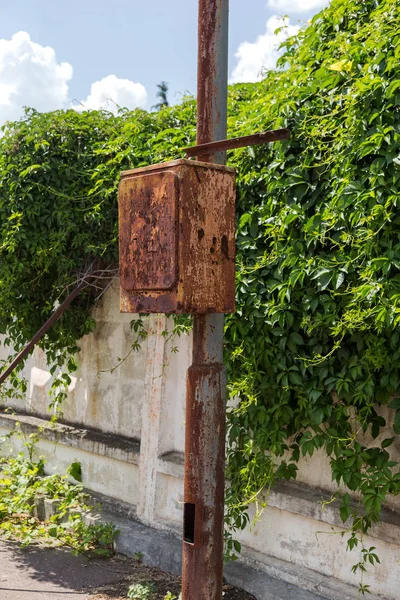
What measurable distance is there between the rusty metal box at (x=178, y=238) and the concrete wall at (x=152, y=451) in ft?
6.43

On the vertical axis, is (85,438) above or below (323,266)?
below

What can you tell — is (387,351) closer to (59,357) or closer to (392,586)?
(392,586)

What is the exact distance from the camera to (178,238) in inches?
116

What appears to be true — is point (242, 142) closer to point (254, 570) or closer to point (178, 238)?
point (178, 238)

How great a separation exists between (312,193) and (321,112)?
48 cm

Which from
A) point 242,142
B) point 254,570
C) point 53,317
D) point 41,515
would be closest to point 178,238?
point 242,142

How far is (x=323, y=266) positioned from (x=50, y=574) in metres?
3.27

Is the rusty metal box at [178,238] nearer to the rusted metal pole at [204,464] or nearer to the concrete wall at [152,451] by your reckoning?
the rusted metal pole at [204,464]

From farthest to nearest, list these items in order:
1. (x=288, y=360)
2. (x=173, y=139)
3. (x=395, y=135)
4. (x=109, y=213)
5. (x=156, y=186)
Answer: (x=109, y=213) → (x=173, y=139) → (x=288, y=360) → (x=395, y=135) → (x=156, y=186)

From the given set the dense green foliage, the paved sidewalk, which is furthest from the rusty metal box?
the dense green foliage

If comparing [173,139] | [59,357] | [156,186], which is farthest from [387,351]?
[59,357]

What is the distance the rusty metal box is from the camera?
2953 millimetres

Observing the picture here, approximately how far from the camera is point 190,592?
125 inches

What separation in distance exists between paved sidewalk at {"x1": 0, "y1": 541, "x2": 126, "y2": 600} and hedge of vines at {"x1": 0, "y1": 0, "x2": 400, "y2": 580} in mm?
1202
